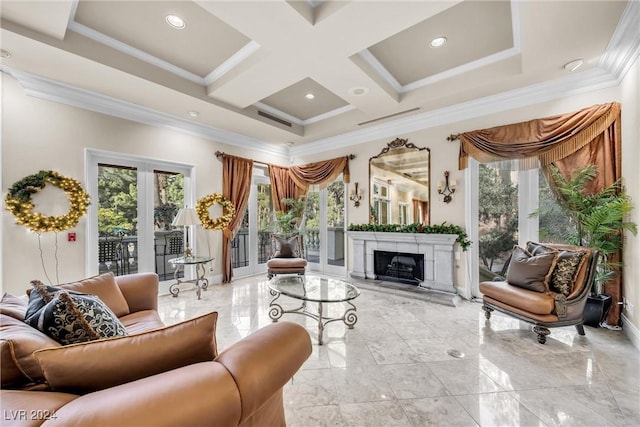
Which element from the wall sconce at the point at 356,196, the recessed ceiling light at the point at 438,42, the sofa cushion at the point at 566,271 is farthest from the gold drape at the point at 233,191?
the sofa cushion at the point at 566,271

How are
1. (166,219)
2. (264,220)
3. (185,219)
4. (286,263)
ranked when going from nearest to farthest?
(185,219), (166,219), (286,263), (264,220)

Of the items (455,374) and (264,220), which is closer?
(455,374)

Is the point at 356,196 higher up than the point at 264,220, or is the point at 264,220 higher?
the point at 356,196

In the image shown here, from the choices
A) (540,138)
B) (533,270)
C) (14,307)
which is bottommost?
(533,270)

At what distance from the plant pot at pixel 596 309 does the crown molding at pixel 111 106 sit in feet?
19.1

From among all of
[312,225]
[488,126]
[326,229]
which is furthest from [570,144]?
[312,225]

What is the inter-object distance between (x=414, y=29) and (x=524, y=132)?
215 centimetres

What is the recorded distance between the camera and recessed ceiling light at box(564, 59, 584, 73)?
2948 mm

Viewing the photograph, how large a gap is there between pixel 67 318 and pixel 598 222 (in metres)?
4.58

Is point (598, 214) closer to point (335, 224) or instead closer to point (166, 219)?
point (335, 224)

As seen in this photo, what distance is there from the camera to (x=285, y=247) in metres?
5.21

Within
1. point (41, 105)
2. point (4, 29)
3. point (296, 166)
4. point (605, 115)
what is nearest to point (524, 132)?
point (605, 115)

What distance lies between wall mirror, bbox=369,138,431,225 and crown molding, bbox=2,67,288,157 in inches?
111

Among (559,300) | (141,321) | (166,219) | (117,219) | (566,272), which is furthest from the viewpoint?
(166,219)
